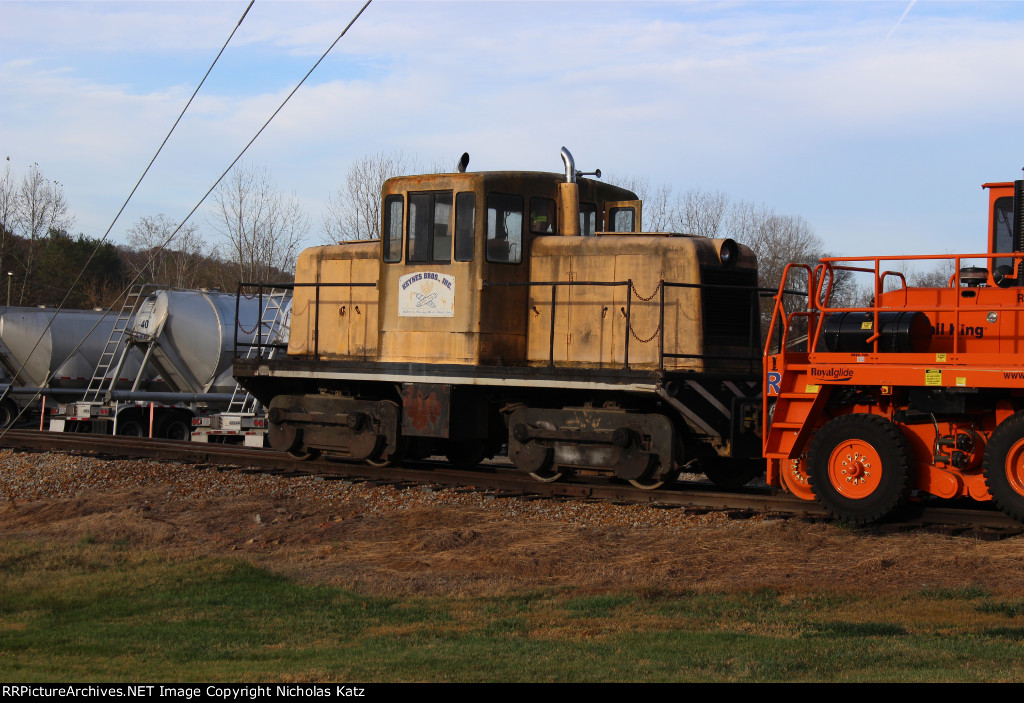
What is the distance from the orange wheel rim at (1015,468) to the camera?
8.87 metres

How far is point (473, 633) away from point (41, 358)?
21737 millimetres

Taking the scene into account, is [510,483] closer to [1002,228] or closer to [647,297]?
[647,297]

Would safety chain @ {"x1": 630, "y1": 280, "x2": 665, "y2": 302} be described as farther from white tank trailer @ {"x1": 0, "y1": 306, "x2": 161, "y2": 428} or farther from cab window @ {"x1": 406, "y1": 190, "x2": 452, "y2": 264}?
white tank trailer @ {"x1": 0, "y1": 306, "x2": 161, "y2": 428}

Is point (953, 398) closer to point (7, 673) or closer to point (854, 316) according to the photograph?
point (854, 316)

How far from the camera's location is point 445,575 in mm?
8461

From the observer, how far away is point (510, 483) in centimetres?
1250

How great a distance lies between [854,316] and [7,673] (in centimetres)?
784

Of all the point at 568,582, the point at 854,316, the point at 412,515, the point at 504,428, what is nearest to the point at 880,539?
the point at 854,316

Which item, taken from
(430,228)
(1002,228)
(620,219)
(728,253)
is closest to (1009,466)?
(1002,228)

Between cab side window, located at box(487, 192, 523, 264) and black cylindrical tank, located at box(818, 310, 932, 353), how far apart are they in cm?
430

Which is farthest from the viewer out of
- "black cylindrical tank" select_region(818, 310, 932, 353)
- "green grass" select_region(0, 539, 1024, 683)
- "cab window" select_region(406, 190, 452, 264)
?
"cab window" select_region(406, 190, 452, 264)

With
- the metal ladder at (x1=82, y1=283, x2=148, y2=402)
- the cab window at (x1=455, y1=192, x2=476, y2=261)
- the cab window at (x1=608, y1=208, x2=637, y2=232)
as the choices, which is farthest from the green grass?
the metal ladder at (x1=82, y1=283, x2=148, y2=402)

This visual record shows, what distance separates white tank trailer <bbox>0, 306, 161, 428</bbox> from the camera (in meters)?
24.9

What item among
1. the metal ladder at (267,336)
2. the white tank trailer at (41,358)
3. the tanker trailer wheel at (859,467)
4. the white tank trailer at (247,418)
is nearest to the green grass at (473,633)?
the tanker trailer wheel at (859,467)
